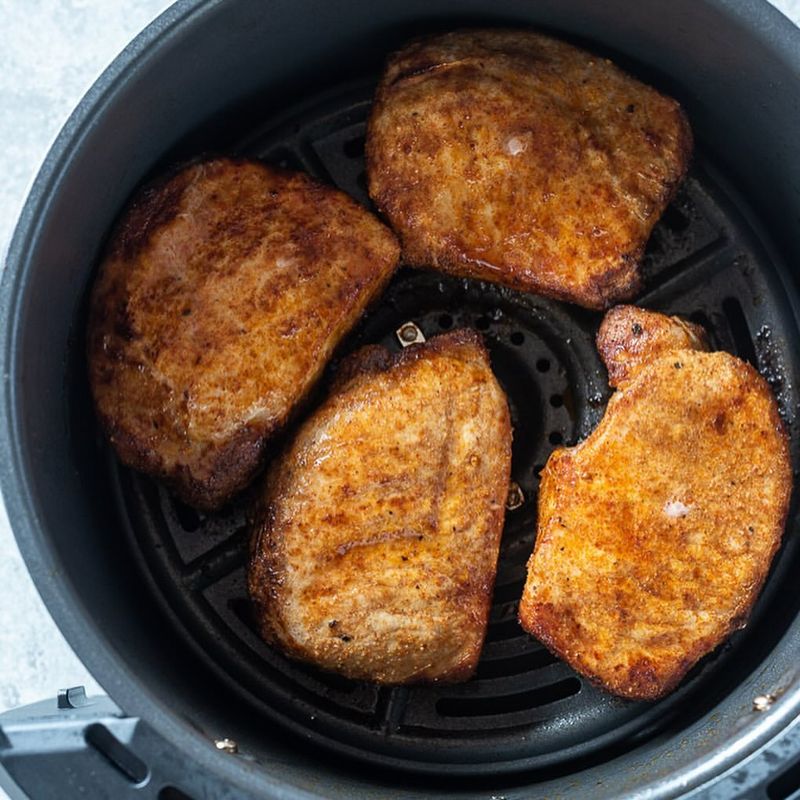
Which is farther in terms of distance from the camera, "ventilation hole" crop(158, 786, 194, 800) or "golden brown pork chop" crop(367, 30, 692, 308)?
"golden brown pork chop" crop(367, 30, 692, 308)

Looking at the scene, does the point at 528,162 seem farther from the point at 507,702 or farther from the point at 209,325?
the point at 507,702

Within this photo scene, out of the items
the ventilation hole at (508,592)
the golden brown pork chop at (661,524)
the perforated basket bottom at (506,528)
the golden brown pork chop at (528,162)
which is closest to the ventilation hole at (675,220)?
the perforated basket bottom at (506,528)

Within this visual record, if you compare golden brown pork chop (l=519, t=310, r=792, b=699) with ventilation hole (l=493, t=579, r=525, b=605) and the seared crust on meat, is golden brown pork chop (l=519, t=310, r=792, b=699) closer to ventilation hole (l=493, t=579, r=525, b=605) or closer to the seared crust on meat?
the seared crust on meat

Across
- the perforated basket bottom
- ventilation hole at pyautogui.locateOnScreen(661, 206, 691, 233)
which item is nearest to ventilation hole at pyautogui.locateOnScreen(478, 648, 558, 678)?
the perforated basket bottom

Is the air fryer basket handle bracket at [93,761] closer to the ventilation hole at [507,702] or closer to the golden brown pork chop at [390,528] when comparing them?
the golden brown pork chop at [390,528]

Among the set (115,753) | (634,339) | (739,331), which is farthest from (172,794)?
(739,331)

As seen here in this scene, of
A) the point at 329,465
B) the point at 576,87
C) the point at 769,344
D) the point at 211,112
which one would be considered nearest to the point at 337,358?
the point at 329,465
